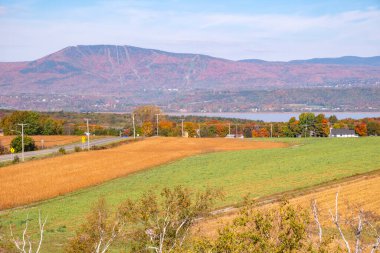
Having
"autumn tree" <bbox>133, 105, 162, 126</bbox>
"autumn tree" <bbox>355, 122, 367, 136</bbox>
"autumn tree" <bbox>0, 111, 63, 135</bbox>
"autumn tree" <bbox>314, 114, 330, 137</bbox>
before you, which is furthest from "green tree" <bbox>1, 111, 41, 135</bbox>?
"autumn tree" <bbox>355, 122, 367, 136</bbox>

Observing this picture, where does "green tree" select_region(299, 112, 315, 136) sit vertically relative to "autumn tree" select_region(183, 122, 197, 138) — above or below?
above

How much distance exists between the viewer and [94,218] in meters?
16.5

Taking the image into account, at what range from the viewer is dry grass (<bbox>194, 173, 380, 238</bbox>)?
2605cm

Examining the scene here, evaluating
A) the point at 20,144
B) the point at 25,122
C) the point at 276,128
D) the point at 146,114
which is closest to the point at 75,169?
the point at 20,144

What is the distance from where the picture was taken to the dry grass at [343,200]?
2605 centimetres

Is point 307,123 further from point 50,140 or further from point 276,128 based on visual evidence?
point 50,140

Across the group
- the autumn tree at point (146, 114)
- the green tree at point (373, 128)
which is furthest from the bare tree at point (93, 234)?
the autumn tree at point (146, 114)

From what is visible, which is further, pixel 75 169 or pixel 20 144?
pixel 20 144

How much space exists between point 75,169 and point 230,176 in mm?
14625

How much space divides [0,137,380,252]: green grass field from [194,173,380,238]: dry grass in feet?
9.62

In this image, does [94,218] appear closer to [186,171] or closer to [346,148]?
[186,171]

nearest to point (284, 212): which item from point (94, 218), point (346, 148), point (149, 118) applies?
point (94, 218)

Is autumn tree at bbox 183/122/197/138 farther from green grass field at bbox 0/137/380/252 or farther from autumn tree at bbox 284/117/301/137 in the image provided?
green grass field at bbox 0/137/380/252

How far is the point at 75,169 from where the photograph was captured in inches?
2056
